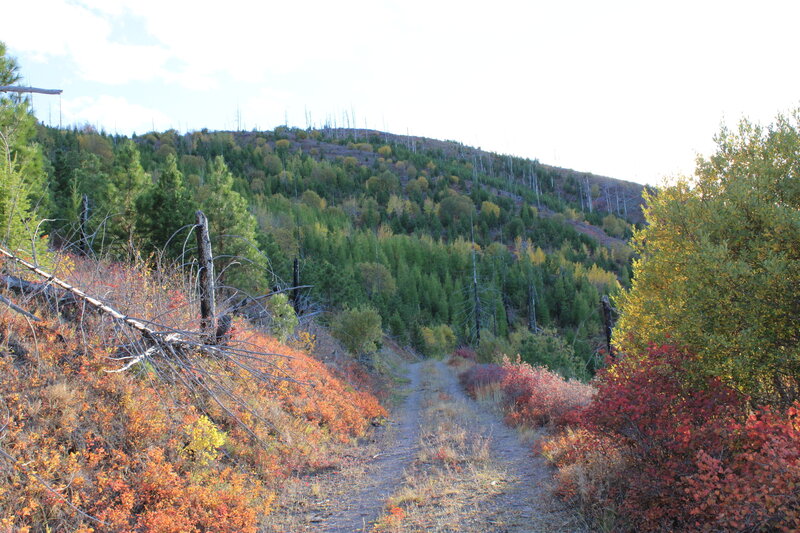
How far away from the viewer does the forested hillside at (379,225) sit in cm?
2436

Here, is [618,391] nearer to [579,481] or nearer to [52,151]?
[579,481]

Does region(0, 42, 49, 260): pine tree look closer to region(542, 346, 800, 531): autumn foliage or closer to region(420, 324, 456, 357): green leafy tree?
region(542, 346, 800, 531): autumn foliage

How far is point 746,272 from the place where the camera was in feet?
19.2

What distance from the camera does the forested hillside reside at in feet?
79.9

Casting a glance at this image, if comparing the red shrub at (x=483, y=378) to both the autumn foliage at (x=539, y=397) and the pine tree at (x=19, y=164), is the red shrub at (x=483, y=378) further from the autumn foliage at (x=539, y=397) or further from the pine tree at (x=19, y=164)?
the pine tree at (x=19, y=164)

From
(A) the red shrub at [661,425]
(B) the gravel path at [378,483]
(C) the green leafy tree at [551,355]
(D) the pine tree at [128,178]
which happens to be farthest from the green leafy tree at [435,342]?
(A) the red shrub at [661,425]

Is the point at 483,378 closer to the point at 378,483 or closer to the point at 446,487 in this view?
the point at 378,483

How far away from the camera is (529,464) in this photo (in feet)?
29.4

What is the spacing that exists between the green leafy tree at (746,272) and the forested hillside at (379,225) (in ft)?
18.8

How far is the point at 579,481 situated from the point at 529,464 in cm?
269

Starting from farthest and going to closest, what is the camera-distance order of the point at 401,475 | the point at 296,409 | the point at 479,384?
1. the point at 479,384
2. the point at 296,409
3. the point at 401,475

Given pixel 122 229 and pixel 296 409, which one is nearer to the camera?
pixel 296 409

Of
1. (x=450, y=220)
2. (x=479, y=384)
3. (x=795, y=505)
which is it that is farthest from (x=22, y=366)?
(x=450, y=220)

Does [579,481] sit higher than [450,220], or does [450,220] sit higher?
[450,220]
